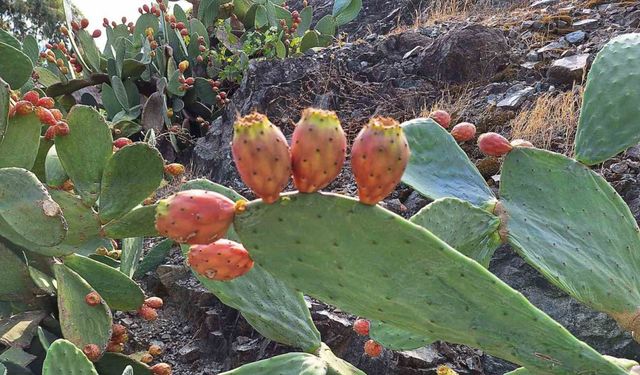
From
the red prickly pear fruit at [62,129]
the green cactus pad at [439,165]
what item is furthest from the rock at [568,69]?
the red prickly pear fruit at [62,129]

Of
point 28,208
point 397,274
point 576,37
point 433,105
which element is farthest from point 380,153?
point 576,37

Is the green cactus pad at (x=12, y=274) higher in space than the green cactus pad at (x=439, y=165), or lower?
lower

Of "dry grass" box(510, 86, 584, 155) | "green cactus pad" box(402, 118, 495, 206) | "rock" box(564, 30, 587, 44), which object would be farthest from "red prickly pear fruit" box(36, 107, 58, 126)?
"rock" box(564, 30, 587, 44)

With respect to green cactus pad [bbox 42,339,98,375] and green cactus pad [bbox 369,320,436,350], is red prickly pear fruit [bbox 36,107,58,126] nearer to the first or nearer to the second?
green cactus pad [bbox 42,339,98,375]

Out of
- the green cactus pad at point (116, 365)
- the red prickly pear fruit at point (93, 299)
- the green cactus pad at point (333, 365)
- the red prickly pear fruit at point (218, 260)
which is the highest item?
the red prickly pear fruit at point (218, 260)

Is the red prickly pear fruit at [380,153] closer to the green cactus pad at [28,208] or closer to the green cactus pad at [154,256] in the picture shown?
the green cactus pad at [28,208]

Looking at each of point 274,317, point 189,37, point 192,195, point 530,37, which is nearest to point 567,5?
point 530,37
